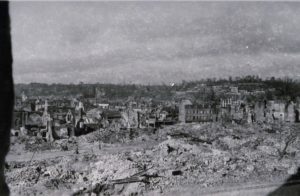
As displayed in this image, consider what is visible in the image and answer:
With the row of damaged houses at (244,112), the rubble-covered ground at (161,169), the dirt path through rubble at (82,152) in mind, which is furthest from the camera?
the row of damaged houses at (244,112)

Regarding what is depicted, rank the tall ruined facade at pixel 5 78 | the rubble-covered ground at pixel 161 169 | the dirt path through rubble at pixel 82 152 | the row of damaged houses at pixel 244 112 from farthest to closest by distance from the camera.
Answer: the row of damaged houses at pixel 244 112 < the dirt path through rubble at pixel 82 152 < the rubble-covered ground at pixel 161 169 < the tall ruined facade at pixel 5 78

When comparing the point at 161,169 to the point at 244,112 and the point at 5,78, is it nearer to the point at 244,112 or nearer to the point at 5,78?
the point at 5,78

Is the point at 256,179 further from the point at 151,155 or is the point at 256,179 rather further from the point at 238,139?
the point at 238,139

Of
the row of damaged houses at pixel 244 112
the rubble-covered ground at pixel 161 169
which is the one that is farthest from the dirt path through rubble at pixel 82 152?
the row of damaged houses at pixel 244 112

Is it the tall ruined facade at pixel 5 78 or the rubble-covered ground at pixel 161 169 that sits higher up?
the tall ruined facade at pixel 5 78

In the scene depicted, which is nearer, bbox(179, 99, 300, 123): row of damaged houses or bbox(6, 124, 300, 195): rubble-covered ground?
bbox(6, 124, 300, 195): rubble-covered ground

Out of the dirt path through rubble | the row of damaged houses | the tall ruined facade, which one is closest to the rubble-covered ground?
the dirt path through rubble

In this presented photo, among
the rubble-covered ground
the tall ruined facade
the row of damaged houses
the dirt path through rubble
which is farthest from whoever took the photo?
the row of damaged houses

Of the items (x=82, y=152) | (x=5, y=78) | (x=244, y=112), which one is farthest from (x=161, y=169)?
(x=244, y=112)

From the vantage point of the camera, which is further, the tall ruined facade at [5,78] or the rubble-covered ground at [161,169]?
the rubble-covered ground at [161,169]

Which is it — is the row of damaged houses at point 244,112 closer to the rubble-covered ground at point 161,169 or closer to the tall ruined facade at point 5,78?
the rubble-covered ground at point 161,169

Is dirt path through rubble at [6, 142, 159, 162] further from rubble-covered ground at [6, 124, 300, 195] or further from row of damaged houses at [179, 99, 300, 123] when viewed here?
row of damaged houses at [179, 99, 300, 123]
